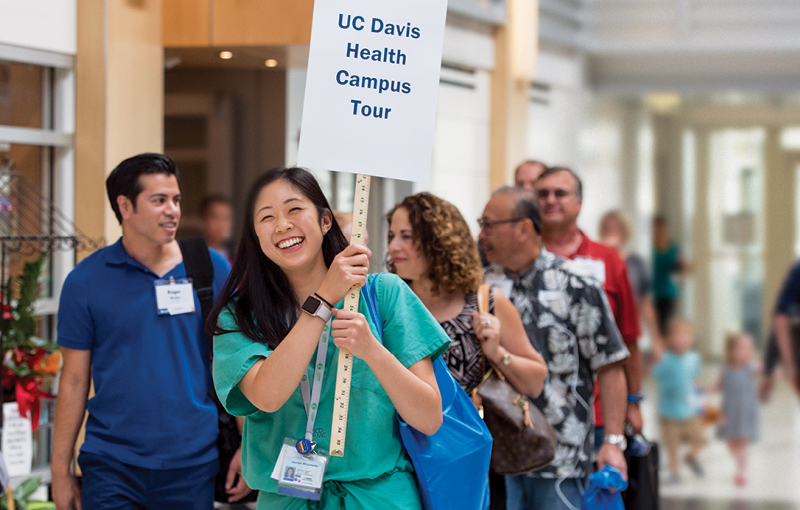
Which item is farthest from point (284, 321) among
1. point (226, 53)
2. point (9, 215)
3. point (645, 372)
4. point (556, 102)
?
point (645, 372)

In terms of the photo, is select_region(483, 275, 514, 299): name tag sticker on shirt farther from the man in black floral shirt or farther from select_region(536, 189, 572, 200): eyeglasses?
select_region(536, 189, 572, 200): eyeglasses

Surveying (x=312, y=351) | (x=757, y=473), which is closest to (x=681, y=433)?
(x=757, y=473)

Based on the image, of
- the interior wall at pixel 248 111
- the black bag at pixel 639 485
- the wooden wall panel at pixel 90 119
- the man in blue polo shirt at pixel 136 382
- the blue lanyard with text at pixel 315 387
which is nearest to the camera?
the blue lanyard with text at pixel 315 387

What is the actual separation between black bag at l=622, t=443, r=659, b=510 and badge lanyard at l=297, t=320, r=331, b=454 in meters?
1.95

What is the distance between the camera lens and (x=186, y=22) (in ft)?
16.1

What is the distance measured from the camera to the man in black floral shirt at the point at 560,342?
3.27 meters

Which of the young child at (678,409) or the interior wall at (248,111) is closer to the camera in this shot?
the interior wall at (248,111)

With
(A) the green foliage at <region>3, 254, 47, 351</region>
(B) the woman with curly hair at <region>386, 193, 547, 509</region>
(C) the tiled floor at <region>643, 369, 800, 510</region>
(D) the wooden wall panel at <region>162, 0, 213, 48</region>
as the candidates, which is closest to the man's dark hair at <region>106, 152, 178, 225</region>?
(A) the green foliage at <region>3, 254, 47, 351</region>

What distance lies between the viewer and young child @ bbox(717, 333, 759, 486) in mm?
7824

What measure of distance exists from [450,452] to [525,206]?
1377 millimetres

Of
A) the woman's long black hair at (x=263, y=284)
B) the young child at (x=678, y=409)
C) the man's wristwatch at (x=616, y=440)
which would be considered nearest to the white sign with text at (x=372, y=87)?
the woman's long black hair at (x=263, y=284)

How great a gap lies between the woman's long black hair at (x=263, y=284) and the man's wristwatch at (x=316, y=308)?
17 centimetres

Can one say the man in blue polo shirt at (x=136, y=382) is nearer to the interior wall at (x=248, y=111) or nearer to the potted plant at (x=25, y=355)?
the potted plant at (x=25, y=355)

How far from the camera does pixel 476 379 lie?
3.03 meters
